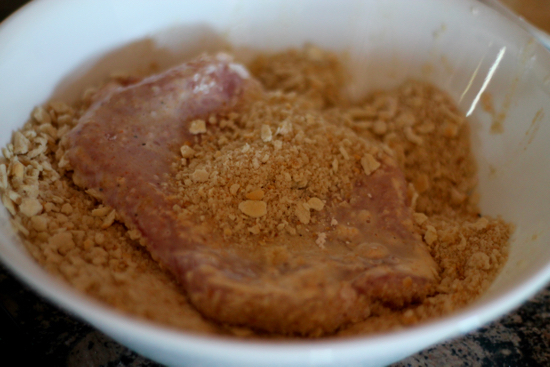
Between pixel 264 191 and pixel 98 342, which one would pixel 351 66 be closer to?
pixel 264 191

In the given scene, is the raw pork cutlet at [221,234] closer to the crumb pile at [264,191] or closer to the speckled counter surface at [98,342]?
the crumb pile at [264,191]

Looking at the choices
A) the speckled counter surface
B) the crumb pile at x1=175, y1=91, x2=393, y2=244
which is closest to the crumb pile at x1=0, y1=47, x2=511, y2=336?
the crumb pile at x1=175, y1=91, x2=393, y2=244

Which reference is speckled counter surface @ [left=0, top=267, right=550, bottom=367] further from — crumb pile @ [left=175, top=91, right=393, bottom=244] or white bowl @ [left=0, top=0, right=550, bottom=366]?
crumb pile @ [left=175, top=91, right=393, bottom=244]

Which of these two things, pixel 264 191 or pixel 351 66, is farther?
pixel 351 66

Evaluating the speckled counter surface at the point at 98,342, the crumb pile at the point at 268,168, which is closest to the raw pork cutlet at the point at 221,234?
the crumb pile at the point at 268,168

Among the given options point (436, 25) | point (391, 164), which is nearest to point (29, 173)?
point (391, 164)

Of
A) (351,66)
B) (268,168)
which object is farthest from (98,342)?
(351,66)
